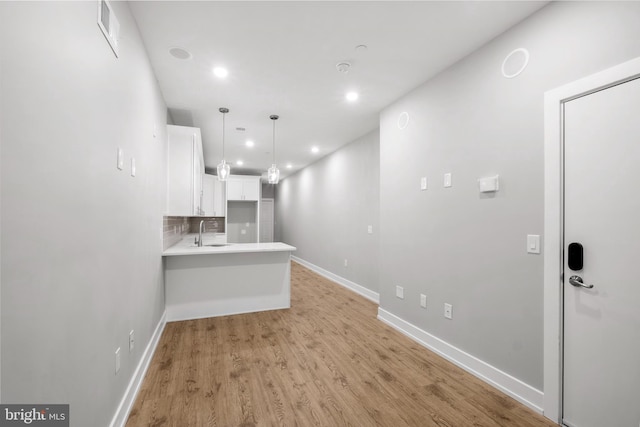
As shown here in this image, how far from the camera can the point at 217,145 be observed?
18.9 ft

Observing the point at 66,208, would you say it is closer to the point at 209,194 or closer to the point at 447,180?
the point at 447,180

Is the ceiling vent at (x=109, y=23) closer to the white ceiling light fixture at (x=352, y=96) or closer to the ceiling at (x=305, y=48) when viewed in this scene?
the ceiling at (x=305, y=48)

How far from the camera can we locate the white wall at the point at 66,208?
2.72ft

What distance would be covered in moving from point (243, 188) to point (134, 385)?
6434 millimetres

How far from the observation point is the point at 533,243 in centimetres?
198

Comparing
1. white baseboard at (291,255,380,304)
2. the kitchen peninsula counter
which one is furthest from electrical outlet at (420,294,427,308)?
the kitchen peninsula counter

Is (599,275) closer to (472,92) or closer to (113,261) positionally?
(472,92)

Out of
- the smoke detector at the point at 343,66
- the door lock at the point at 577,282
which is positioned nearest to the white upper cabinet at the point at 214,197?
the smoke detector at the point at 343,66

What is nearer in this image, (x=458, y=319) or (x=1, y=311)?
(x=1, y=311)

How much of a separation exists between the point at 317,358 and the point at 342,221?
331 centimetres

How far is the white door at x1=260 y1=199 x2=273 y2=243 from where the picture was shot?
33.5 feet

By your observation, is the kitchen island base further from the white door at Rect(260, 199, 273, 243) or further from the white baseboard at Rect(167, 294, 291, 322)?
the white door at Rect(260, 199, 273, 243)

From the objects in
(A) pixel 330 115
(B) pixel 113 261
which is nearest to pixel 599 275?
(B) pixel 113 261

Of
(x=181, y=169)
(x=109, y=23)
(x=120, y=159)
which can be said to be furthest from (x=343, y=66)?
(x=181, y=169)
